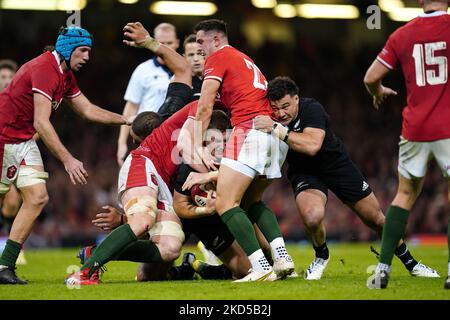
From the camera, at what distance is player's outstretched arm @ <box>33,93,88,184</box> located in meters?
7.29

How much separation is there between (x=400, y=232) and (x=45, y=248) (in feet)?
43.9

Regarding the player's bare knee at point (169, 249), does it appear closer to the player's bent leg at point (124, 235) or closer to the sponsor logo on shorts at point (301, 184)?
the player's bent leg at point (124, 235)

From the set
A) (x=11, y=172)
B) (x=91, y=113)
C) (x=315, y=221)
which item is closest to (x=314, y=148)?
(x=315, y=221)

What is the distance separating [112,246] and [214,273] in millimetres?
1632

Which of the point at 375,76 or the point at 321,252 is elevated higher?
the point at 375,76

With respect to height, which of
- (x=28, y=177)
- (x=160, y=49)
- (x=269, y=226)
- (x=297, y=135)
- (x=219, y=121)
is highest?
(x=160, y=49)

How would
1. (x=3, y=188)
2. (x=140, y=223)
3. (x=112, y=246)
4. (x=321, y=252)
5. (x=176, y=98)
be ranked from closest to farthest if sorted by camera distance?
(x=112, y=246) → (x=140, y=223) → (x=3, y=188) → (x=321, y=252) → (x=176, y=98)

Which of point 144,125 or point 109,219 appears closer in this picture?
point 109,219

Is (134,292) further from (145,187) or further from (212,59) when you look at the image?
(212,59)

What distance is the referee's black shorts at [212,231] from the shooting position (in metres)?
7.85

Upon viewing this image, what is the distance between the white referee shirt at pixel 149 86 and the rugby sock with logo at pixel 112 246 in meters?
4.32

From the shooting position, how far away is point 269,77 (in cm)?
2320

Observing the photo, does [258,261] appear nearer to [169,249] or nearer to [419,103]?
[169,249]

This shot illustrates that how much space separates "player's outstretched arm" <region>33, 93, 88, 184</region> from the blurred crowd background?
37.8 feet
